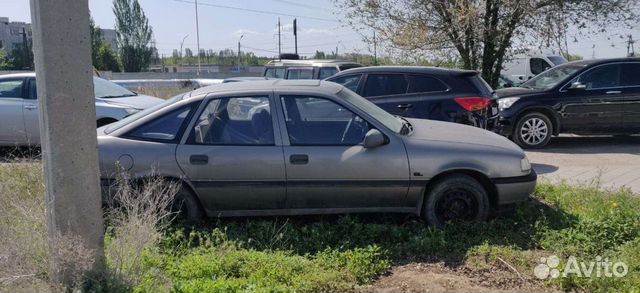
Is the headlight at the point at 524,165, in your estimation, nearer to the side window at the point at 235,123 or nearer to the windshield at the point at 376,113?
the windshield at the point at 376,113

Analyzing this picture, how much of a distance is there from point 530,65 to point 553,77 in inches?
337

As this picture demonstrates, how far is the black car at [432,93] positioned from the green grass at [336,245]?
242 centimetres

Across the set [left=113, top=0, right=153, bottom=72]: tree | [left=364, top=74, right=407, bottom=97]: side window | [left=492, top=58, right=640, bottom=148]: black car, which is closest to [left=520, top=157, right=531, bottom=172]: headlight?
[left=364, top=74, right=407, bottom=97]: side window

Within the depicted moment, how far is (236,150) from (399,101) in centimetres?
400

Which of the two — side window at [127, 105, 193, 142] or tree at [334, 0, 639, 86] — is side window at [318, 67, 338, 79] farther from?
side window at [127, 105, 193, 142]

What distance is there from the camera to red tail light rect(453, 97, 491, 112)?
26.4 ft

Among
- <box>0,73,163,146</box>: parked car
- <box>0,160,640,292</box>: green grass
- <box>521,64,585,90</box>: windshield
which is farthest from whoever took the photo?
<box>521,64,585,90</box>: windshield

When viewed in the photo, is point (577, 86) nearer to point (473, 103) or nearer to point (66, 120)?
point (473, 103)

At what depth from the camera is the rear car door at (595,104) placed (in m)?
9.98

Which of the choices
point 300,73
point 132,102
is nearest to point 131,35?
point 300,73

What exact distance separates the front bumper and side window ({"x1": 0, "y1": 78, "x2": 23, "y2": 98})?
28.0 feet

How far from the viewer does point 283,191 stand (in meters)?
5.21

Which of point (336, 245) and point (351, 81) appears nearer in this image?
point (336, 245)

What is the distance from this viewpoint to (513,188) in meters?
5.29
